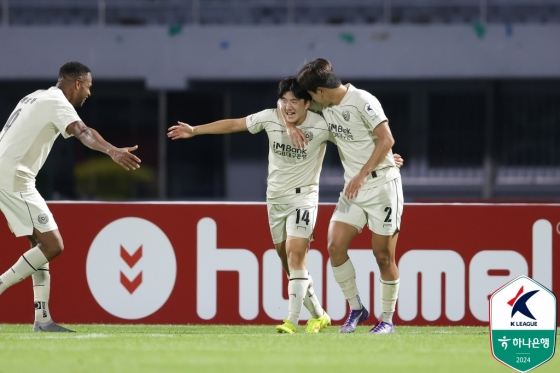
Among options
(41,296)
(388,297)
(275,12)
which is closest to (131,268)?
(41,296)

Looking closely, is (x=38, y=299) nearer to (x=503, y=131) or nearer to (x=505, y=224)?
(x=505, y=224)

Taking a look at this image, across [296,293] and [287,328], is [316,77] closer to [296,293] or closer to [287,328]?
[296,293]

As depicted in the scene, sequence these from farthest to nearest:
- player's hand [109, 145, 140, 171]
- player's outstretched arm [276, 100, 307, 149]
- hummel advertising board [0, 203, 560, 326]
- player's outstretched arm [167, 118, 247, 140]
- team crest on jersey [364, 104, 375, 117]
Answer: hummel advertising board [0, 203, 560, 326], player's outstretched arm [167, 118, 247, 140], player's outstretched arm [276, 100, 307, 149], team crest on jersey [364, 104, 375, 117], player's hand [109, 145, 140, 171]

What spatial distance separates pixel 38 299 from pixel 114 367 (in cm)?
206

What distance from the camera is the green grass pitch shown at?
173 inches

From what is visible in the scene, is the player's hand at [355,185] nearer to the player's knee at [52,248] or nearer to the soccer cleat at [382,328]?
the soccer cleat at [382,328]

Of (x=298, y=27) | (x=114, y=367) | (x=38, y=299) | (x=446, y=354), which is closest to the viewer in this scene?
(x=114, y=367)

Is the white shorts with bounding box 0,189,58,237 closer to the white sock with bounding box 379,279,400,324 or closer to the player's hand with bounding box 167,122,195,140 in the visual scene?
the player's hand with bounding box 167,122,195,140

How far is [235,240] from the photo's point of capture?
7445 mm

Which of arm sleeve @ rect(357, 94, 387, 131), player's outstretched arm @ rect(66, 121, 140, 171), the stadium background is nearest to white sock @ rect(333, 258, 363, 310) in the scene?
arm sleeve @ rect(357, 94, 387, 131)

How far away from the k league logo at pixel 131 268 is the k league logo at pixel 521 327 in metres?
3.43

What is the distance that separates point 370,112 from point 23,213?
2.32 metres

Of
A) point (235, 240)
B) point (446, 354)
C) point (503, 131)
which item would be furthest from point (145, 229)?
point (503, 131)

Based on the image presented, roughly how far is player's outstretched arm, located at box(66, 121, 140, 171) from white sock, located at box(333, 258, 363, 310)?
1.50m
